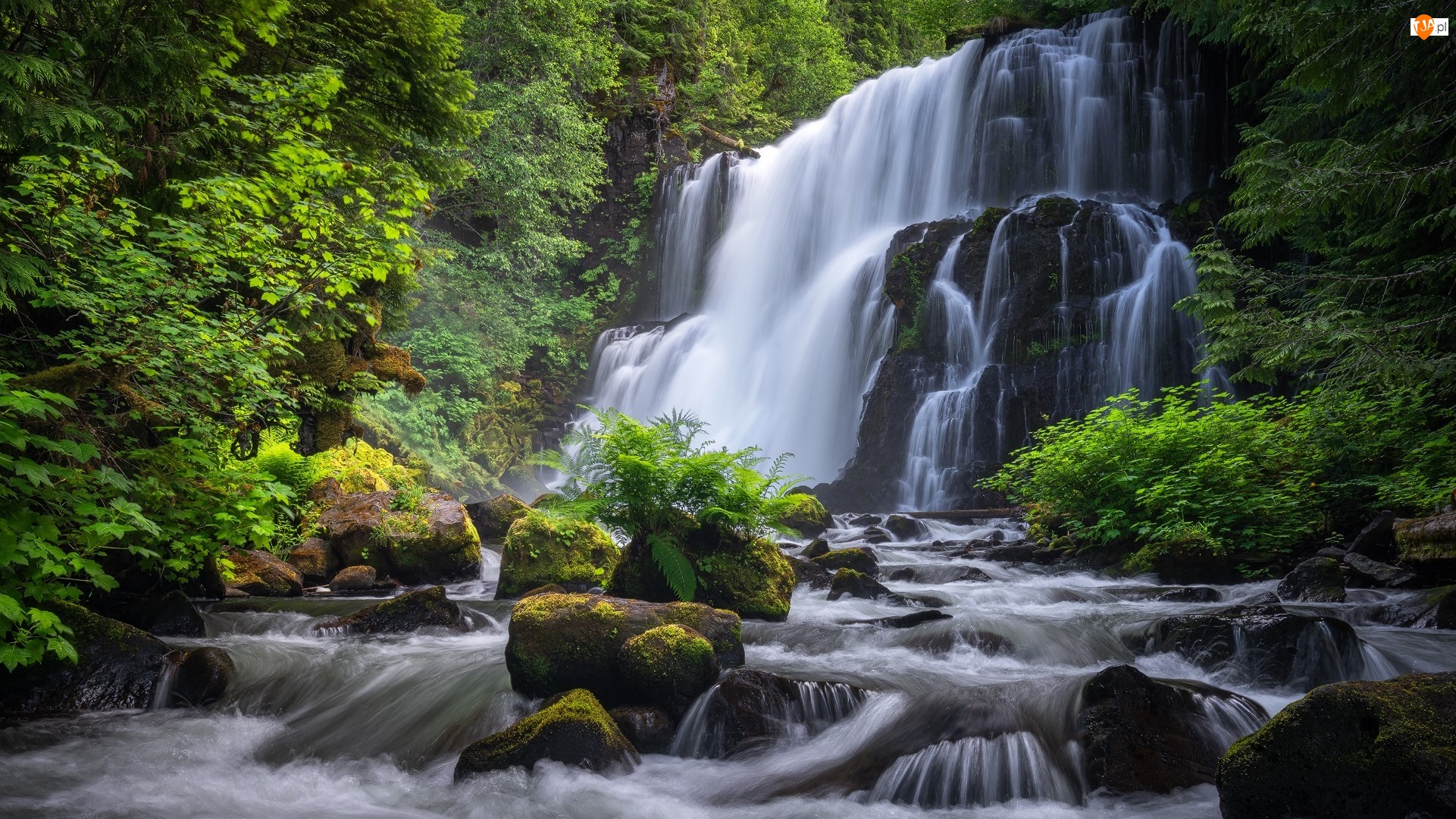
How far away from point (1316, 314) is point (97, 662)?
474 inches

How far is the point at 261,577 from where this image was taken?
8.25m

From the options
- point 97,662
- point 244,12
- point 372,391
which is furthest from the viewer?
point 372,391

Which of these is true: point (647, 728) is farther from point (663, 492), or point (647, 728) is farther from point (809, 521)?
point (809, 521)

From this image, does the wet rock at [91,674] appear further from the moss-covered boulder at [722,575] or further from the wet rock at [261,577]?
the moss-covered boulder at [722,575]

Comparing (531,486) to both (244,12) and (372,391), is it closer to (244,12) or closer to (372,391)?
(372,391)

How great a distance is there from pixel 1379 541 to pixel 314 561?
11.5 meters

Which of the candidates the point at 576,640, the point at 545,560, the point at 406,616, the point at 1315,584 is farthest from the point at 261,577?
the point at 1315,584

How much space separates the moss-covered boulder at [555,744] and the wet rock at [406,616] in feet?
9.56

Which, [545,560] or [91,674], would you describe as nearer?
[91,674]

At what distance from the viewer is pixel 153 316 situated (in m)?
4.24

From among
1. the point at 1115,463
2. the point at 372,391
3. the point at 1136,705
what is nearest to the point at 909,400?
the point at 1115,463

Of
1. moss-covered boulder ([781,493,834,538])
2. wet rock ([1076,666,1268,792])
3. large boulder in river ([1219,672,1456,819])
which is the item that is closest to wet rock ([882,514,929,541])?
moss-covered boulder ([781,493,834,538])

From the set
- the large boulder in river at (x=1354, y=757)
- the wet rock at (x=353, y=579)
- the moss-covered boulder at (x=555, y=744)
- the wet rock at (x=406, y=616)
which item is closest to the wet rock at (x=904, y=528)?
the wet rock at (x=406, y=616)

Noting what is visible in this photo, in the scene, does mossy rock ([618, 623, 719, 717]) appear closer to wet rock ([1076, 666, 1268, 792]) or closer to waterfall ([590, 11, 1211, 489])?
wet rock ([1076, 666, 1268, 792])
